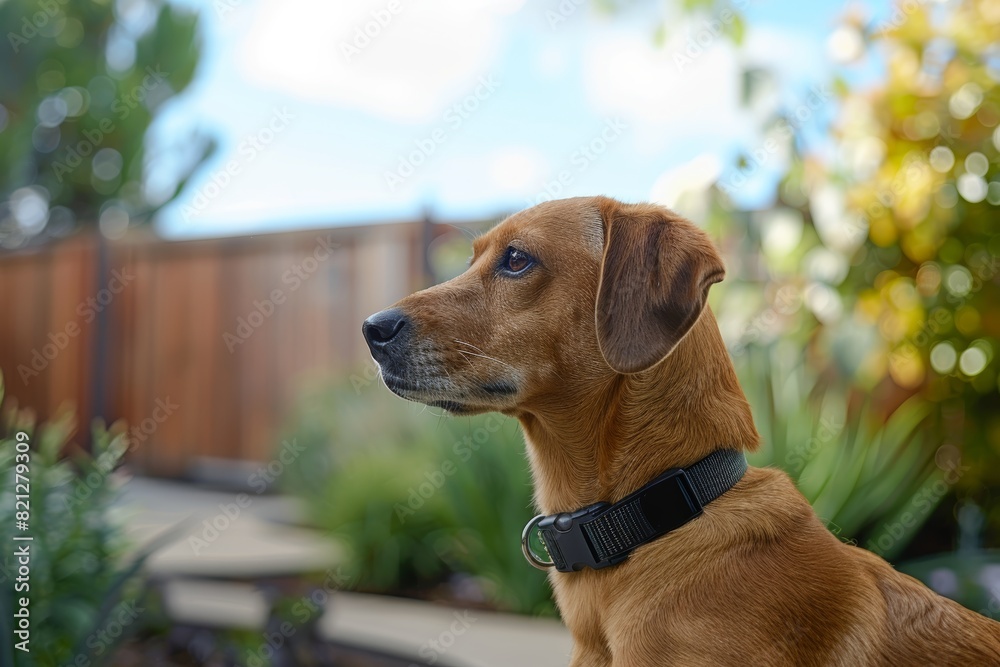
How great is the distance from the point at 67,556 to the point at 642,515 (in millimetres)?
2399

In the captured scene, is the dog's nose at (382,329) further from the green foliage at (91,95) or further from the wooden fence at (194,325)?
the green foliage at (91,95)

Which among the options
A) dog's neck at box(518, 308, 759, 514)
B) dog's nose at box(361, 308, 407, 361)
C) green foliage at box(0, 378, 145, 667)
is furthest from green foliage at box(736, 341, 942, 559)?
green foliage at box(0, 378, 145, 667)

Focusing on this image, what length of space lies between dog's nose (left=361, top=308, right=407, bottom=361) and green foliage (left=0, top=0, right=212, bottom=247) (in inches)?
501

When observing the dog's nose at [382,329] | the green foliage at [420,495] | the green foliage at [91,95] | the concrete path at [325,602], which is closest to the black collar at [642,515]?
the dog's nose at [382,329]

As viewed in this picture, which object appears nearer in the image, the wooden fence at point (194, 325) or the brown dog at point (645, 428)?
the brown dog at point (645, 428)

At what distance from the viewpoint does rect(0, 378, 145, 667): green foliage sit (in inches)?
107

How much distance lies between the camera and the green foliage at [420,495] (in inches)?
163

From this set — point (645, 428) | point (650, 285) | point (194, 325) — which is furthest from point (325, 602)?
point (194, 325)

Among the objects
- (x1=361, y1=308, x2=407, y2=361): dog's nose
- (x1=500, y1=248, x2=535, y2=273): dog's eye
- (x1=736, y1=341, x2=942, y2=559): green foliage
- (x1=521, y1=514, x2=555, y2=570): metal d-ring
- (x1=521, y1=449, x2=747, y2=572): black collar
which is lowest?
(x1=736, y1=341, x2=942, y2=559): green foliage

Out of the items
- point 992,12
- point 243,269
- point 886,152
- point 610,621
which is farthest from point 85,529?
point 243,269

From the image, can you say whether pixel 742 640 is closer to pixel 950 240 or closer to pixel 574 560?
pixel 574 560

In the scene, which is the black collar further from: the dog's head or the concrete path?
the concrete path

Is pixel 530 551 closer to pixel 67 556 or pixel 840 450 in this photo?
pixel 67 556

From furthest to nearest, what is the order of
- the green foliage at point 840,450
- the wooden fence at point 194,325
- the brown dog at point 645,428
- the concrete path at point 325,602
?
the wooden fence at point 194,325 < the green foliage at point 840,450 < the concrete path at point 325,602 < the brown dog at point 645,428
